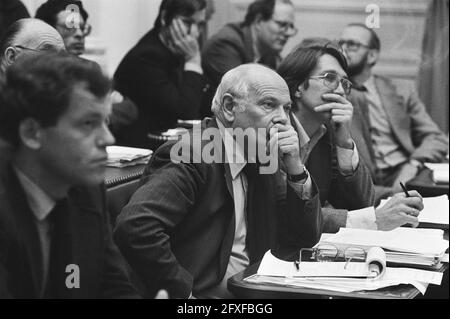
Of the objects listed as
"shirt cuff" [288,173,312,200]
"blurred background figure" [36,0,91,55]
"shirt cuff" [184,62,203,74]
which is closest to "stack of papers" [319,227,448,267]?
"shirt cuff" [288,173,312,200]

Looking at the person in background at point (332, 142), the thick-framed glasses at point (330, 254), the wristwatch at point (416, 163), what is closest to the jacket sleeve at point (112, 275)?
the thick-framed glasses at point (330, 254)

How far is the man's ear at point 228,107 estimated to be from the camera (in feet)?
7.64

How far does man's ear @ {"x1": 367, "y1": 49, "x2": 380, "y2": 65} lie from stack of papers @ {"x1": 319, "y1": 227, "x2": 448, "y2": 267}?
90 cm

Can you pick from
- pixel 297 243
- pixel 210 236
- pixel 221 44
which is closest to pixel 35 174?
pixel 210 236

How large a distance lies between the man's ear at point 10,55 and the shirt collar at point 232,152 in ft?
2.04

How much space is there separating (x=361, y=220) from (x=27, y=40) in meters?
1.19

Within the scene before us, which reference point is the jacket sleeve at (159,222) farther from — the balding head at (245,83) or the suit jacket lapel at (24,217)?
the suit jacket lapel at (24,217)

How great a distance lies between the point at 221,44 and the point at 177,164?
0.83 m

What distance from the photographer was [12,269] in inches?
67.2

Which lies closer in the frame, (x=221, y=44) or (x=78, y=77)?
(x=78, y=77)

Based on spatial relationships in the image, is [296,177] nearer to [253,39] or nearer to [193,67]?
[193,67]

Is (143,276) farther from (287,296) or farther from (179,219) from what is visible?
(287,296)

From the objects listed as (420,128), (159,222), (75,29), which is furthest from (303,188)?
(420,128)

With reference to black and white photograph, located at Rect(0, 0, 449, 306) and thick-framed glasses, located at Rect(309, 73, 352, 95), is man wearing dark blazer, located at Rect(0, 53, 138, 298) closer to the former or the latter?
black and white photograph, located at Rect(0, 0, 449, 306)
